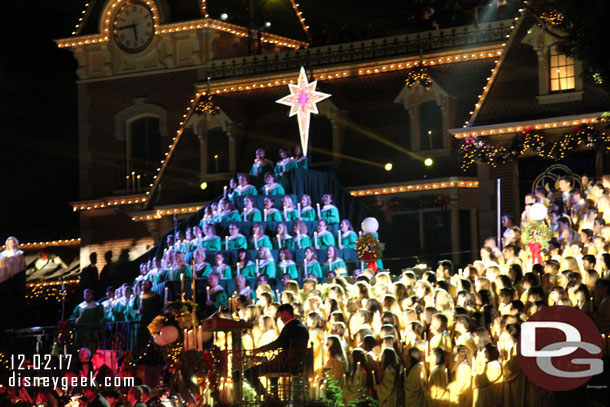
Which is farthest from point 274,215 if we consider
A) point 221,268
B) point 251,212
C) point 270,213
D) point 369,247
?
point 369,247

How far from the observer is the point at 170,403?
1861 centimetres

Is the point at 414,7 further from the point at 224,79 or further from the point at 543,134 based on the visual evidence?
the point at 543,134

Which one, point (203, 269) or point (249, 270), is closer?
point (203, 269)

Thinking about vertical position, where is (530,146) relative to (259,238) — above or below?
above

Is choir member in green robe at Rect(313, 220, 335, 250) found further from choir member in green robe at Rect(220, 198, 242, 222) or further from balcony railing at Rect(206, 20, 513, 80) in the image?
balcony railing at Rect(206, 20, 513, 80)

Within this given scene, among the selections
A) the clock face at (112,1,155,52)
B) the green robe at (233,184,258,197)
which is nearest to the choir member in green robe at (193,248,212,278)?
the green robe at (233,184,258,197)

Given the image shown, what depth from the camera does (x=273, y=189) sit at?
31.8 metres

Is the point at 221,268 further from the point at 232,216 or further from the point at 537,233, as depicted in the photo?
the point at 537,233

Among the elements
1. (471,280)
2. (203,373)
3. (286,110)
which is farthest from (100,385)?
(286,110)

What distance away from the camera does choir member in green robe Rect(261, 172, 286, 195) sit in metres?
31.7

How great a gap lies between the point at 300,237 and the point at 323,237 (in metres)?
0.52

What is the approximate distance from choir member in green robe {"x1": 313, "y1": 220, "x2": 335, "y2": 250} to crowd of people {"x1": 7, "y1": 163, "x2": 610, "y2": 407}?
3.68 ft

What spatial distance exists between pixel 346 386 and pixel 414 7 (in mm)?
20440

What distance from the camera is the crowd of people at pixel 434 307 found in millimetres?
21219
